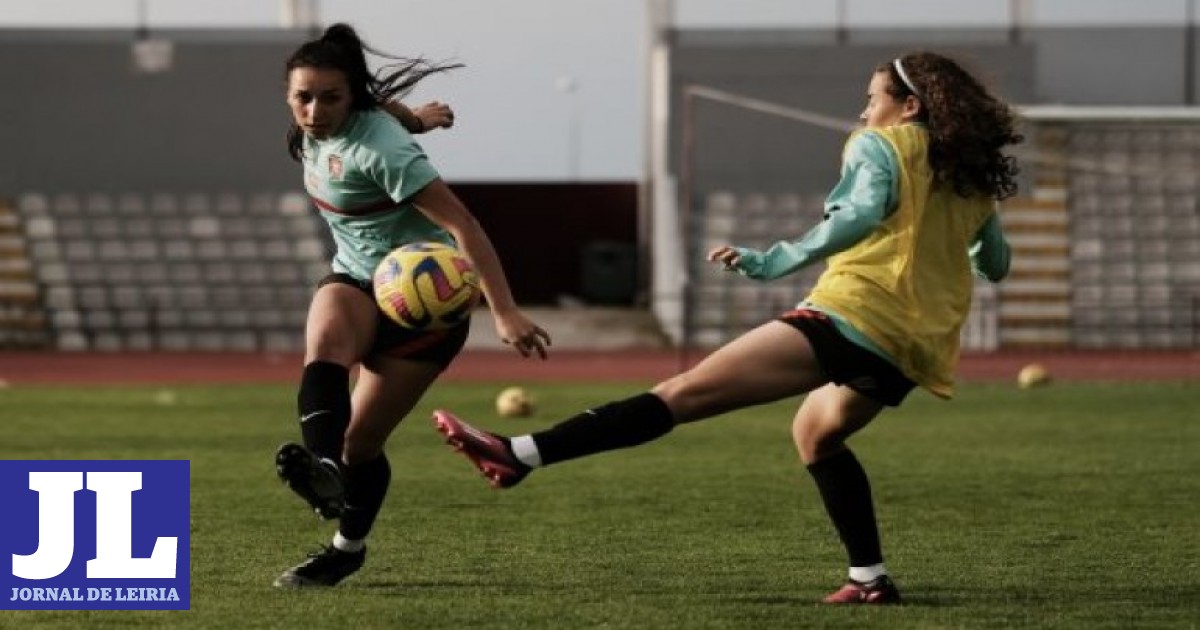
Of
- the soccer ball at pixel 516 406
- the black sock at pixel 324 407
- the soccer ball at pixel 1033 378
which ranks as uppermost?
the black sock at pixel 324 407

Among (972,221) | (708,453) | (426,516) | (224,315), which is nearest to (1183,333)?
(224,315)

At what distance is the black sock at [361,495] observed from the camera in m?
7.90

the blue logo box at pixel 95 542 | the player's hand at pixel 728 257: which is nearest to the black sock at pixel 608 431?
the player's hand at pixel 728 257

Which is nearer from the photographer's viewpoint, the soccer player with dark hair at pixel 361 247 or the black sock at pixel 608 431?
the black sock at pixel 608 431

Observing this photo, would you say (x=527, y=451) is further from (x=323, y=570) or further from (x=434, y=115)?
(x=434, y=115)

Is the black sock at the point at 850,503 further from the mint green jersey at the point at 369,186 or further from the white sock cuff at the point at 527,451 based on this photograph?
the mint green jersey at the point at 369,186

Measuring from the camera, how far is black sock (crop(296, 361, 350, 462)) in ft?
24.0

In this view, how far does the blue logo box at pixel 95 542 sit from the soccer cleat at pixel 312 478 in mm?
638

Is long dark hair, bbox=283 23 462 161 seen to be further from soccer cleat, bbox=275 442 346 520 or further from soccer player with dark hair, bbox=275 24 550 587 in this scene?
soccer cleat, bbox=275 442 346 520

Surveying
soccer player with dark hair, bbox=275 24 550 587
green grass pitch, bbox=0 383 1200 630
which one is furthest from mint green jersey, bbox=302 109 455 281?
green grass pitch, bbox=0 383 1200 630

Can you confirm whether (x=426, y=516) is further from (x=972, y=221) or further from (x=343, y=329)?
(x=972, y=221)

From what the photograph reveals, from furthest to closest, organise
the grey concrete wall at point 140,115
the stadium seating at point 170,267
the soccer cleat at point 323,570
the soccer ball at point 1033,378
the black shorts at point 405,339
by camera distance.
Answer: the grey concrete wall at point 140,115 < the stadium seating at point 170,267 < the soccer ball at point 1033,378 < the soccer cleat at point 323,570 < the black shorts at point 405,339

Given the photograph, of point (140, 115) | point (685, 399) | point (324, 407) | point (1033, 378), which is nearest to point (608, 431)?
point (685, 399)

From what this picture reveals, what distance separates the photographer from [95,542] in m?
7.64
